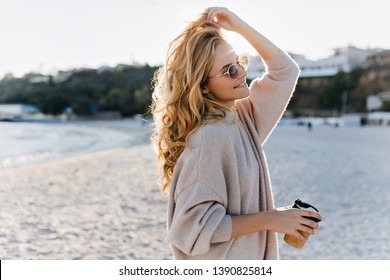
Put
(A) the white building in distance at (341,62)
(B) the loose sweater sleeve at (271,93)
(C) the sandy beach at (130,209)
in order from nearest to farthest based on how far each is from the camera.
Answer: (B) the loose sweater sleeve at (271,93) < (C) the sandy beach at (130,209) < (A) the white building in distance at (341,62)

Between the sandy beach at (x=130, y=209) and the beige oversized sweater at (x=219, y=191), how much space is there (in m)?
2.85

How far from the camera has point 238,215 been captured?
1049 millimetres

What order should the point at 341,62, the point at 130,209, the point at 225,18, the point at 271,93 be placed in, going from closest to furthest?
the point at 225,18, the point at 271,93, the point at 130,209, the point at 341,62

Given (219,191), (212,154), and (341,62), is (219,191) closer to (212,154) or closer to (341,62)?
(212,154)

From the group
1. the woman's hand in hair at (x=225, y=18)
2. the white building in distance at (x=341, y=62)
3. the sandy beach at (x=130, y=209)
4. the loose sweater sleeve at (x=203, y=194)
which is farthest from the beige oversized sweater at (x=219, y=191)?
the white building in distance at (x=341, y=62)

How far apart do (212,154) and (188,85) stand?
0.17 m

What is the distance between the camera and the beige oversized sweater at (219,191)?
101cm

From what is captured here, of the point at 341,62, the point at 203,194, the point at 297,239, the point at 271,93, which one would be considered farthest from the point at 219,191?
the point at 341,62

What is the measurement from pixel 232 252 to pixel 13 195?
6909mm

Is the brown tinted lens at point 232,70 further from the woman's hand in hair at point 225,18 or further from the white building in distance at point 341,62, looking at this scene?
the white building in distance at point 341,62

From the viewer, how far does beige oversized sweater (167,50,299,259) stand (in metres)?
1.01

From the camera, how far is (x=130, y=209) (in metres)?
5.99

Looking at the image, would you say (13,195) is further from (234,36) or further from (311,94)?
(311,94)

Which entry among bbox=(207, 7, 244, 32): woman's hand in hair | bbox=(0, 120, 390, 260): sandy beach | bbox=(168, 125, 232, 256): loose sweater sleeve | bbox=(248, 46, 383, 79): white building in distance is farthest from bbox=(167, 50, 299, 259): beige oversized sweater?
bbox=(248, 46, 383, 79): white building in distance
